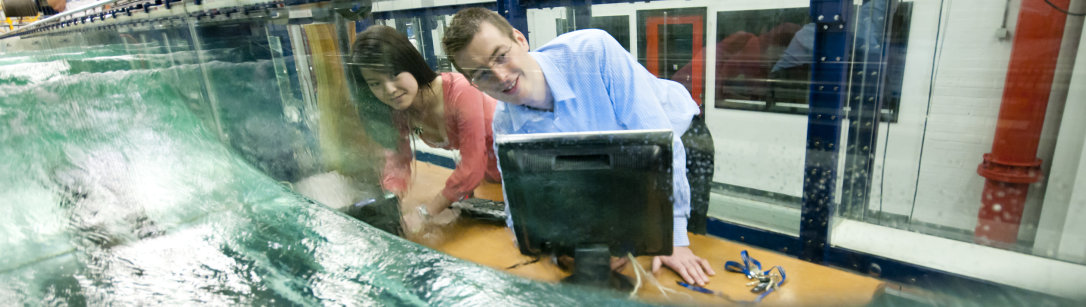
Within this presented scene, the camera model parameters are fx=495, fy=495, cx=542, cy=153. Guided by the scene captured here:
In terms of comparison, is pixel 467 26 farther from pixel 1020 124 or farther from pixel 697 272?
pixel 1020 124

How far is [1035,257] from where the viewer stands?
24.5 inches

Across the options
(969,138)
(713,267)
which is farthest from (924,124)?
(713,267)

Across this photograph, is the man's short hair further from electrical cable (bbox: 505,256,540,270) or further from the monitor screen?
electrical cable (bbox: 505,256,540,270)

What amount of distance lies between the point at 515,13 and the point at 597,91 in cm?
25

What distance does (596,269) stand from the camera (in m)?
0.80

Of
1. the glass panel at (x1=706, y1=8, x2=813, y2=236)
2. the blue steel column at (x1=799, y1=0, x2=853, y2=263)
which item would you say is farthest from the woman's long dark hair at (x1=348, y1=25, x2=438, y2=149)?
the blue steel column at (x1=799, y1=0, x2=853, y2=263)

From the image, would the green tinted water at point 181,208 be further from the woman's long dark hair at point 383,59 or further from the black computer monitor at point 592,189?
the woman's long dark hair at point 383,59

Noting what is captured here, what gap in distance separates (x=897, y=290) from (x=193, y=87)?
A: 1866 millimetres

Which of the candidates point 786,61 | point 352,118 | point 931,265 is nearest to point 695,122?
point 786,61

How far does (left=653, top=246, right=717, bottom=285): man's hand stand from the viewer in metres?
0.81

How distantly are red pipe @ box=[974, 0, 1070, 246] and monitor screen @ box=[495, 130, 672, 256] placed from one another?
15.8 inches

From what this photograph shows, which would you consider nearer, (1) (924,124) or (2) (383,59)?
(1) (924,124)

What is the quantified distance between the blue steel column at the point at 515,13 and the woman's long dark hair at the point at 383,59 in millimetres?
166

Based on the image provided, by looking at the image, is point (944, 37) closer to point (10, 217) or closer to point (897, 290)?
point (897, 290)
